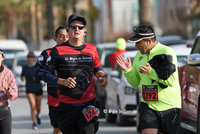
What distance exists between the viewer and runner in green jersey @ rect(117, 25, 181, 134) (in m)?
6.00

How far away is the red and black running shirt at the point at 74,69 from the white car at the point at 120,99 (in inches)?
179

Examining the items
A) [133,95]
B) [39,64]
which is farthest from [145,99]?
[133,95]

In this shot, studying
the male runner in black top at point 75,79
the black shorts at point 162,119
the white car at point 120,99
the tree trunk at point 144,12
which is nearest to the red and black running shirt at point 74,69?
the male runner in black top at point 75,79

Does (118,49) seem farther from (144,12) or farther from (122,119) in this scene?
(144,12)

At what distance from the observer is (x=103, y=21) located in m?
69.1

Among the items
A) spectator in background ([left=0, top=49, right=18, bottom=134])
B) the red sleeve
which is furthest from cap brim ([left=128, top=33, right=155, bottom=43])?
spectator in background ([left=0, top=49, right=18, bottom=134])

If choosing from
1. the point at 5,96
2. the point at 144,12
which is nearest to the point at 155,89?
the point at 5,96

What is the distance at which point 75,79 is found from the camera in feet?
19.7

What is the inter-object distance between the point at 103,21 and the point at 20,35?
66.4 ft

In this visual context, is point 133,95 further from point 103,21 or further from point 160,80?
point 103,21

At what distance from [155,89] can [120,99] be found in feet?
18.1

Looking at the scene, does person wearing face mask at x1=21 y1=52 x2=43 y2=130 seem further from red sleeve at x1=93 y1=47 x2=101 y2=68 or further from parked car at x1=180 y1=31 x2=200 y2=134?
red sleeve at x1=93 y1=47 x2=101 y2=68

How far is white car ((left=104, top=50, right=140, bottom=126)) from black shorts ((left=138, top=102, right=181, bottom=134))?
4407mm

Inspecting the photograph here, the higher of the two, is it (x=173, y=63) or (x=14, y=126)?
(x=173, y=63)
